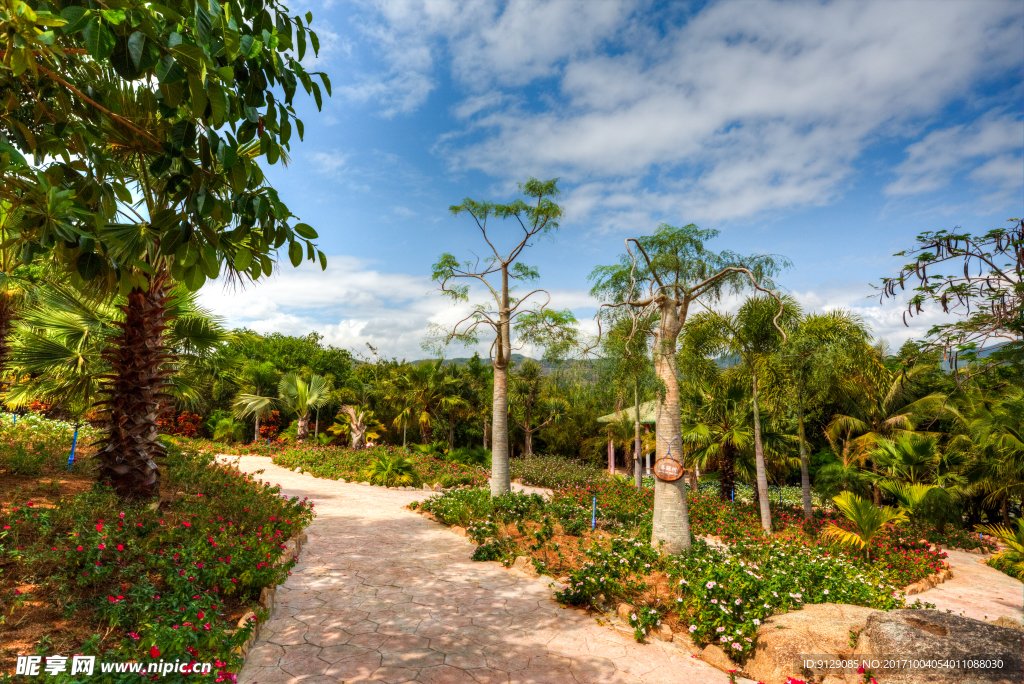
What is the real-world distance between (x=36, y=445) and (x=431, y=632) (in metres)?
8.03

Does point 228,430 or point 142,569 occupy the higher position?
point 228,430

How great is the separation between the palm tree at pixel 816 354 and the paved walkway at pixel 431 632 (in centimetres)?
655

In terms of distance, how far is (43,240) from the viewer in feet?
7.50

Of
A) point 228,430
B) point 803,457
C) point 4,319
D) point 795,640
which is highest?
point 4,319

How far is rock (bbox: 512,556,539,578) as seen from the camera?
24.1 feet

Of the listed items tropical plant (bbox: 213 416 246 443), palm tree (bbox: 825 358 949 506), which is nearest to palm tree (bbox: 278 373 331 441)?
tropical plant (bbox: 213 416 246 443)

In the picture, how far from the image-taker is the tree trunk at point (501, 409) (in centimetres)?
1137

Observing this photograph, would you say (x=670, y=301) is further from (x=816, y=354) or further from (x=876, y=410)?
(x=876, y=410)

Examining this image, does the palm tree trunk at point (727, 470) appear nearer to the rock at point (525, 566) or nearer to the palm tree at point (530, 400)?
the palm tree at point (530, 400)

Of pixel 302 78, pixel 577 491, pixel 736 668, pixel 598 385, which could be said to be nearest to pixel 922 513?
pixel 577 491

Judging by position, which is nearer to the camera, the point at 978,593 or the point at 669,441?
the point at 669,441

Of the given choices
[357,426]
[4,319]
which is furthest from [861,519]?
[357,426]

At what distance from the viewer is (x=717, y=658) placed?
16.2ft

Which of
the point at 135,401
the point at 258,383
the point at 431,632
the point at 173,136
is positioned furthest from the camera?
the point at 258,383
